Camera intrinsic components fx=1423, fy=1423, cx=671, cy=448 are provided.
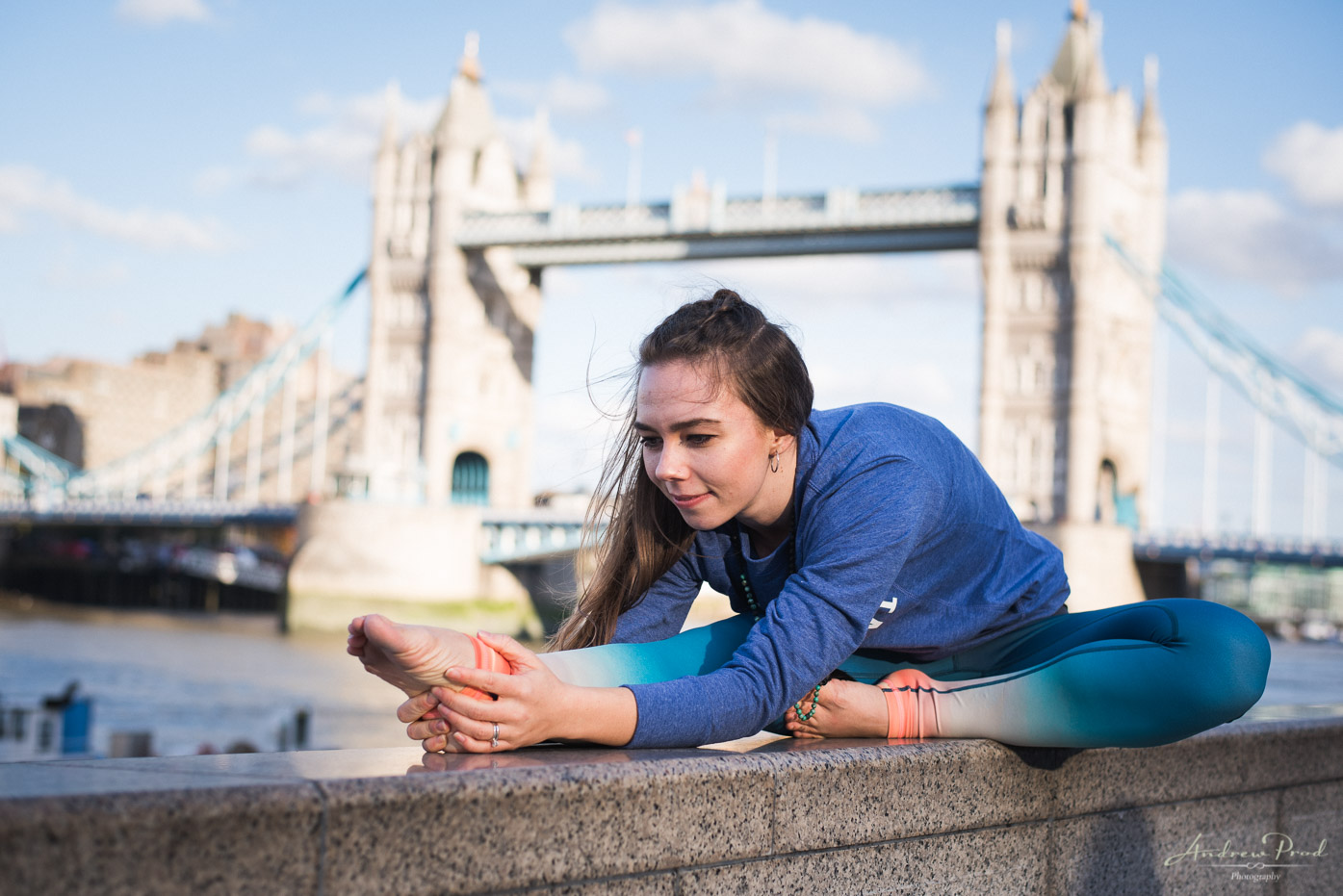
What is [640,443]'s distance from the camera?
1.80m

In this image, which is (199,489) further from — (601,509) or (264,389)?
(601,509)

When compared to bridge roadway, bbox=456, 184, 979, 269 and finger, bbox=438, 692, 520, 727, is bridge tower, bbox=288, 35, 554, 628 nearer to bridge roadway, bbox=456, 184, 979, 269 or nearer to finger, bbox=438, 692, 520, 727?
bridge roadway, bbox=456, 184, 979, 269

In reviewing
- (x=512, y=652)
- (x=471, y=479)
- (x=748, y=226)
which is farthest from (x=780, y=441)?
(x=471, y=479)

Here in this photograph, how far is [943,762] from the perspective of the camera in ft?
5.21

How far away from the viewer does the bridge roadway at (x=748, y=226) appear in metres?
26.1

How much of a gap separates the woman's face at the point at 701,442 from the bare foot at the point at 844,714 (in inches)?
9.4

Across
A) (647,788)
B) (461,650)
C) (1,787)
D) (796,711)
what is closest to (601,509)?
(796,711)

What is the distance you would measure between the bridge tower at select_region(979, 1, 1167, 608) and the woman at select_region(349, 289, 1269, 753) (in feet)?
76.0

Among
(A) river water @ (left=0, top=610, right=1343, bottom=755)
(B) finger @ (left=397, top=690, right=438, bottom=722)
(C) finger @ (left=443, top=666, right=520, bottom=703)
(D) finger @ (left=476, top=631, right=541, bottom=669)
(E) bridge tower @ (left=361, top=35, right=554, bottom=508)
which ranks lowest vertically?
(A) river water @ (left=0, top=610, right=1343, bottom=755)

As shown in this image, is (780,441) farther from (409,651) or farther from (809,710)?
(409,651)

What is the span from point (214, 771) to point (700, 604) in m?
24.1

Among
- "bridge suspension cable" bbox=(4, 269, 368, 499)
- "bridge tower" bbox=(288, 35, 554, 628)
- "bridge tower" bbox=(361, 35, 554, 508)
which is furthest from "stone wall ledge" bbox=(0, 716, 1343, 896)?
"bridge suspension cable" bbox=(4, 269, 368, 499)

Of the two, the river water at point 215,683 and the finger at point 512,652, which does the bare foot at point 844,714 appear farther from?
the river water at point 215,683

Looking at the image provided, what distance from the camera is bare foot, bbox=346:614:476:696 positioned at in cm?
134
